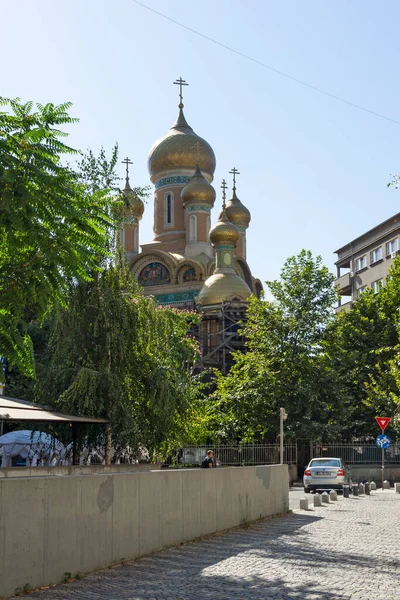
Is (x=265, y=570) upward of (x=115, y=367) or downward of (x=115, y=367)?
downward

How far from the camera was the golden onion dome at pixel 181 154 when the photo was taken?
75438 millimetres

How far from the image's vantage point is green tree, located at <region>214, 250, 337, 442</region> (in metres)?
39.5

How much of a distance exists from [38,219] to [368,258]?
5802cm

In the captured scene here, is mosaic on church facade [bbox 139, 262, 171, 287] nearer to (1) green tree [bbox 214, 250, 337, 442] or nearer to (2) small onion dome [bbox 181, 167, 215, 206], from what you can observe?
(2) small onion dome [bbox 181, 167, 215, 206]

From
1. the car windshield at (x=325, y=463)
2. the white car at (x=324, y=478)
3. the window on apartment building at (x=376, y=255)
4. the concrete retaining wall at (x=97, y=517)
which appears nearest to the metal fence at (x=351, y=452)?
the car windshield at (x=325, y=463)

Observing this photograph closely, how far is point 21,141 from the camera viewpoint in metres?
10.6

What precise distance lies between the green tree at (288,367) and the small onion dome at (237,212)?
3721 centimetres

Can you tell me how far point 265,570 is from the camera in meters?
11.2

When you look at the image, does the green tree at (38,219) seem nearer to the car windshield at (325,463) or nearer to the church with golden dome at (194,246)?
the car windshield at (325,463)

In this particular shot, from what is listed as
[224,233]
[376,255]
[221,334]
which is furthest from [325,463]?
[376,255]

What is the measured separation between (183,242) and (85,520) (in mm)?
64211

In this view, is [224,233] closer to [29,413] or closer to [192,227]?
[192,227]

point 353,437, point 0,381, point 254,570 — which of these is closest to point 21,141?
point 0,381

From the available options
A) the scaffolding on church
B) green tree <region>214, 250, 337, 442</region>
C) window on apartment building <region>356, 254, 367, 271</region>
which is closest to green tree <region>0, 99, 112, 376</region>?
green tree <region>214, 250, 337, 442</region>
